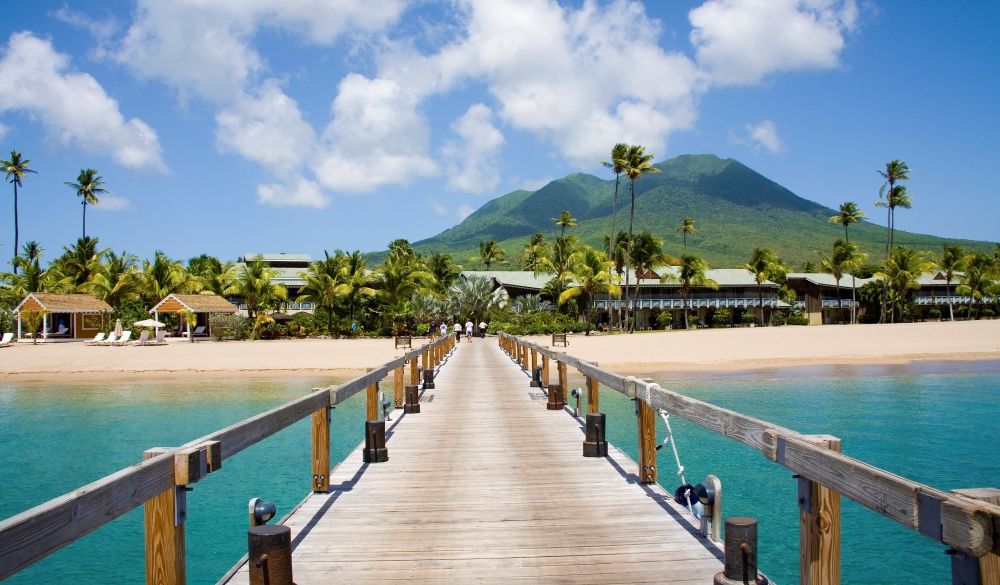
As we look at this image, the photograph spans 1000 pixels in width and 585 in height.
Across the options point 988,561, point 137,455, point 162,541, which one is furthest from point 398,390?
point 988,561

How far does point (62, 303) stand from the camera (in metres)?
49.9

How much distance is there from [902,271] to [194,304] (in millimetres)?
60532

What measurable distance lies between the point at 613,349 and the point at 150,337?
3131 centimetres

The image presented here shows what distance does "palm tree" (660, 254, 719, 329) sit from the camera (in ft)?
205

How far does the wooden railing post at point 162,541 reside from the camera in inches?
136

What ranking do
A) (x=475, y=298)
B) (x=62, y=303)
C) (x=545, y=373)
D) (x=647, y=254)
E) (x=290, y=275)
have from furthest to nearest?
(x=290, y=275), (x=647, y=254), (x=475, y=298), (x=62, y=303), (x=545, y=373)

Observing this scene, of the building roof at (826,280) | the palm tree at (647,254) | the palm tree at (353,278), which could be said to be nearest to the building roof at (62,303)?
the palm tree at (353,278)

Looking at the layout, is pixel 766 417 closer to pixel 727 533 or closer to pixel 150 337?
pixel 727 533

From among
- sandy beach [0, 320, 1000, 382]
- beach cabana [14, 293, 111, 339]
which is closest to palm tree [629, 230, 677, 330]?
sandy beach [0, 320, 1000, 382]

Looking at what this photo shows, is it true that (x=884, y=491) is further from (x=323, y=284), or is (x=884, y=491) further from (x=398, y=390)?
(x=323, y=284)

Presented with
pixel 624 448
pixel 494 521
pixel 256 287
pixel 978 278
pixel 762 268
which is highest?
pixel 762 268

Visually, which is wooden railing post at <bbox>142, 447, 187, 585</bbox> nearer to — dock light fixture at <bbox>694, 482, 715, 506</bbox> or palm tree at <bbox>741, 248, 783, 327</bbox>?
dock light fixture at <bbox>694, 482, 715, 506</bbox>

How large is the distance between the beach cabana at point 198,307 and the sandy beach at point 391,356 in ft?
25.4

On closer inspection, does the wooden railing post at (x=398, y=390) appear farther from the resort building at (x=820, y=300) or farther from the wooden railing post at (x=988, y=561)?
the resort building at (x=820, y=300)
